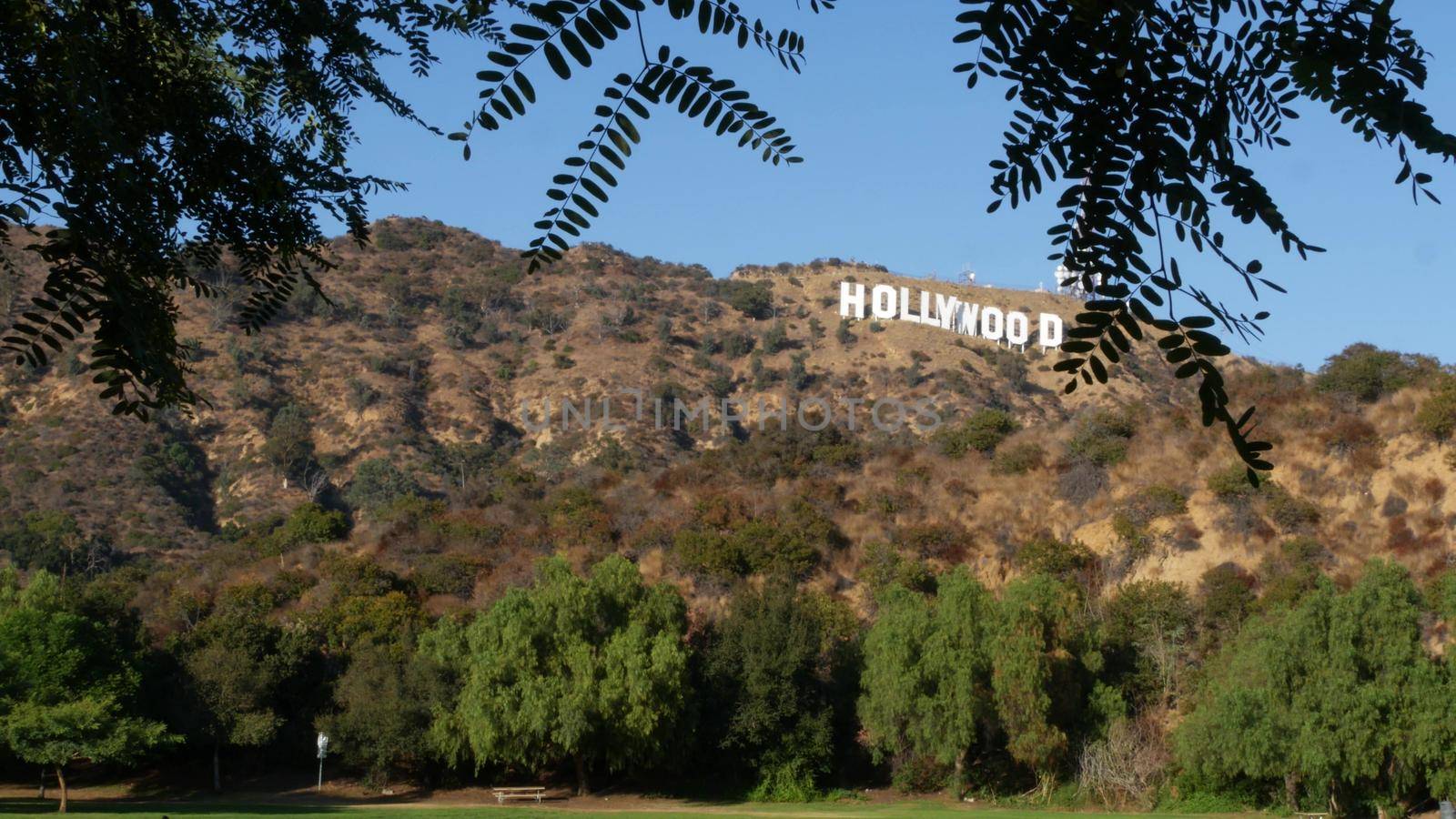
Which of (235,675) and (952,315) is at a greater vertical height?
(952,315)

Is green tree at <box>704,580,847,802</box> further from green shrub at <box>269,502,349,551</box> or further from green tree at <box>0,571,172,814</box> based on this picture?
green shrub at <box>269,502,349,551</box>

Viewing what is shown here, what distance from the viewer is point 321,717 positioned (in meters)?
34.4

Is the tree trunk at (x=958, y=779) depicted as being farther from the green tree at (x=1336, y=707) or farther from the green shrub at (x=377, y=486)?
the green shrub at (x=377, y=486)

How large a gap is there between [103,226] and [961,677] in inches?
1121

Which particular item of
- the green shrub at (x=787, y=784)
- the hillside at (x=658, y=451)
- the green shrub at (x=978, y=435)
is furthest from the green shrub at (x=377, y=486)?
the green shrub at (x=787, y=784)

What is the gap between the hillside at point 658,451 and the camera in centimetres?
3847

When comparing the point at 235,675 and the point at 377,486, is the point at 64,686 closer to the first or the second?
the point at 235,675

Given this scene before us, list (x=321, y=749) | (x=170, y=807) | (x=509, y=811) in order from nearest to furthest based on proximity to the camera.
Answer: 1. (x=509, y=811)
2. (x=170, y=807)
3. (x=321, y=749)

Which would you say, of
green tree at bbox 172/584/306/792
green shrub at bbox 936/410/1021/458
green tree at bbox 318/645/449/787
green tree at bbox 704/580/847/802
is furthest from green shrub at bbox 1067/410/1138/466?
green tree at bbox 172/584/306/792

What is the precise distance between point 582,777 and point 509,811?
12.3ft

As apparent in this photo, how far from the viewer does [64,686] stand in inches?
1304

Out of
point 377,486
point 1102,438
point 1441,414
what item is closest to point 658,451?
point 377,486

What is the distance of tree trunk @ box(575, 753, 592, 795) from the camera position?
3388 centimetres

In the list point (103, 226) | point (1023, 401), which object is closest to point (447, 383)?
point (1023, 401)
